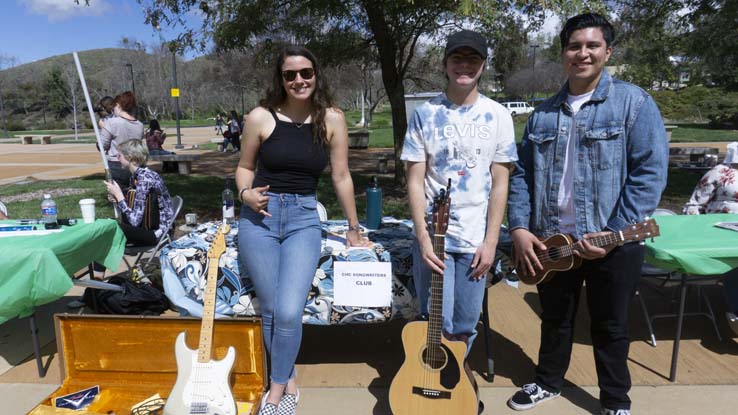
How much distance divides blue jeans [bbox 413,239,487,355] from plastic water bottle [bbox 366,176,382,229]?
1.04 metres

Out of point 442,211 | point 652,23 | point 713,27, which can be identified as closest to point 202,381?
point 442,211

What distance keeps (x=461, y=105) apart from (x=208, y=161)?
562 inches

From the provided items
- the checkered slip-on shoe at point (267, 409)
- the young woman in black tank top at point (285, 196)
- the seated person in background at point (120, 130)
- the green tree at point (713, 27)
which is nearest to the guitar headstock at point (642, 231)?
the young woman in black tank top at point (285, 196)

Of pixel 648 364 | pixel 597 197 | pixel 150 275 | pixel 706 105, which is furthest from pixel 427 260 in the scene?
pixel 706 105

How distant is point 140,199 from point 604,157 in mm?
3631

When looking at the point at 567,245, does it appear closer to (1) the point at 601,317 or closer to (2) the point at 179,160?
(1) the point at 601,317

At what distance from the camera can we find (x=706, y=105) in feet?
96.9

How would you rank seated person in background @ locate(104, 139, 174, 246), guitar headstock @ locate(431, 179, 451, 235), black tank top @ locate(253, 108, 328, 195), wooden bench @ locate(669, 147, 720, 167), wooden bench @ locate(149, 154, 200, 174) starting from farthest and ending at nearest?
wooden bench @ locate(149, 154, 200, 174), wooden bench @ locate(669, 147, 720, 167), seated person in background @ locate(104, 139, 174, 246), black tank top @ locate(253, 108, 328, 195), guitar headstock @ locate(431, 179, 451, 235)

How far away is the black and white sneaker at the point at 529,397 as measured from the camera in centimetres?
287

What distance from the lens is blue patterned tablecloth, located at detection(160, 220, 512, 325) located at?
313 centimetres

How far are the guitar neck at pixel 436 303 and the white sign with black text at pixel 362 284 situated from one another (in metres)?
0.53

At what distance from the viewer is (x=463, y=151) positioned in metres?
2.48

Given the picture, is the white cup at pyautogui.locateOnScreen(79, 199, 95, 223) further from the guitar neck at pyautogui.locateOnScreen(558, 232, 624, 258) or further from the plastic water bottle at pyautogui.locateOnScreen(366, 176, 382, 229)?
the guitar neck at pyautogui.locateOnScreen(558, 232, 624, 258)

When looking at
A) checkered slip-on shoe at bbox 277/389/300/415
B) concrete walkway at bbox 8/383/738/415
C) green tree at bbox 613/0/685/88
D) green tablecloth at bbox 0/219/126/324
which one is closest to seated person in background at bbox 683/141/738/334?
concrete walkway at bbox 8/383/738/415
